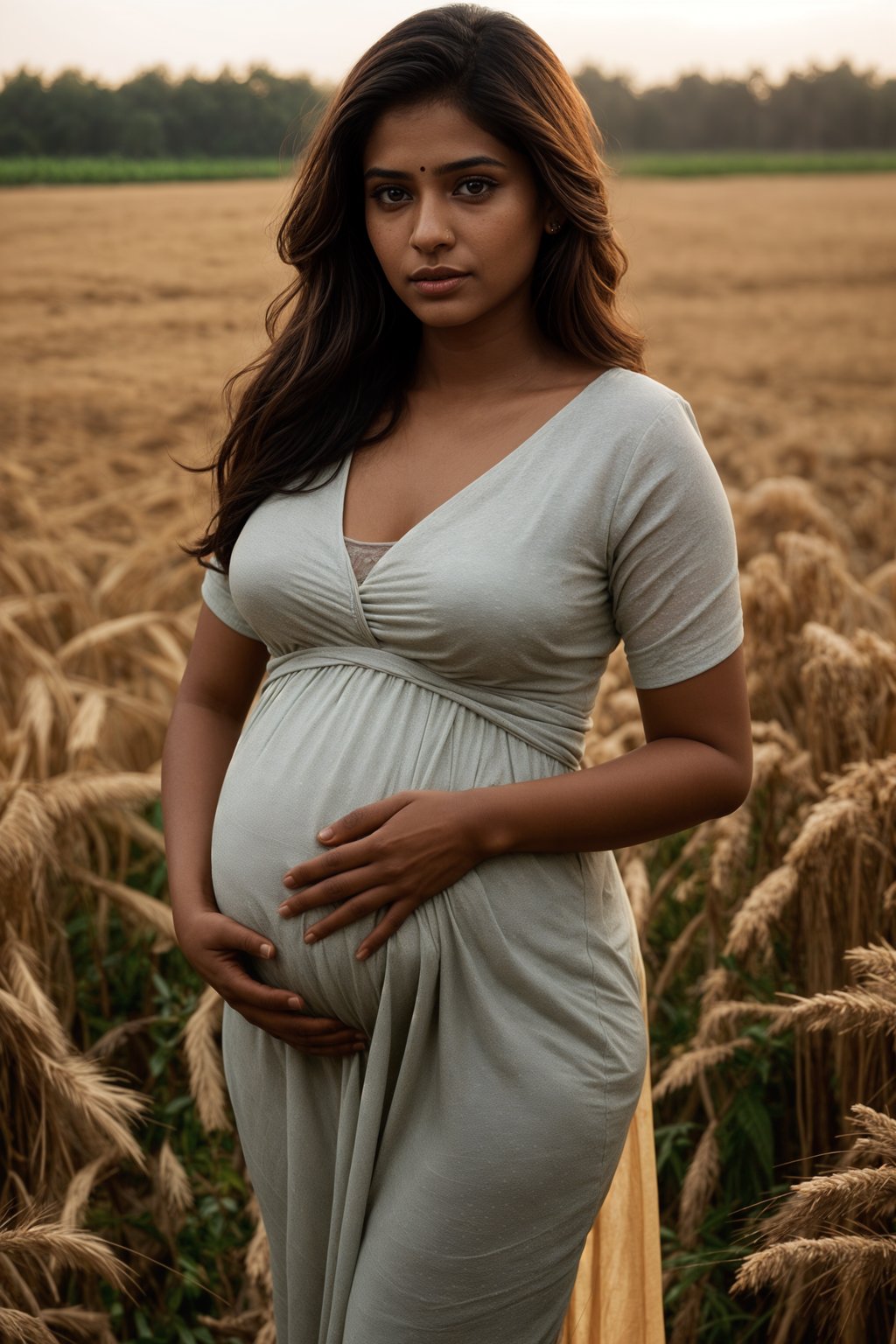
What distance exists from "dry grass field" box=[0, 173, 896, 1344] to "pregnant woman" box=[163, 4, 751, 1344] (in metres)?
0.27

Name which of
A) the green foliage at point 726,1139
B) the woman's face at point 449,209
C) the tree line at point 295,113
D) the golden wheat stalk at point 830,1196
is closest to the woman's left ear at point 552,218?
the woman's face at point 449,209

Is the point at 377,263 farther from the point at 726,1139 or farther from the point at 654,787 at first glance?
the point at 726,1139

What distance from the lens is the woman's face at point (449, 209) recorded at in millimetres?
1260

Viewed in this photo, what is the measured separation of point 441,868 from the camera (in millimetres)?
1200

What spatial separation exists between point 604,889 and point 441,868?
0.79ft

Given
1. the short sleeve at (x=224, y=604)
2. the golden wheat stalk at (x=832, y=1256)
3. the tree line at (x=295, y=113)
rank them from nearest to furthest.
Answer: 1. the golden wheat stalk at (x=832, y=1256)
2. the short sleeve at (x=224, y=604)
3. the tree line at (x=295, y=113)

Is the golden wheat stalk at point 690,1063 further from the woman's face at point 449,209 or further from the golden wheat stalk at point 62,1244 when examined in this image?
the woman's face at point 449,209

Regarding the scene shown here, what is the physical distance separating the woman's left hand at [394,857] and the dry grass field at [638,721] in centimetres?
46

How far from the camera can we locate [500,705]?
127 centimetres

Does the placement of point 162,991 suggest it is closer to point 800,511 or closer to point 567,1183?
point 567,1183

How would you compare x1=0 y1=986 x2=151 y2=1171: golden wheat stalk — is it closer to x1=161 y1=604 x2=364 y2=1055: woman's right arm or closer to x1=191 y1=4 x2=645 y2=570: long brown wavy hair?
x1=161 y1=604 x2=364 y2=1055: woman's right arm

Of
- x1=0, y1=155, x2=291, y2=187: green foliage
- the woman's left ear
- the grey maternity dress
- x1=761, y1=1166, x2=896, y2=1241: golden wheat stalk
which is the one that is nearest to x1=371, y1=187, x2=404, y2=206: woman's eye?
the woman's left ear

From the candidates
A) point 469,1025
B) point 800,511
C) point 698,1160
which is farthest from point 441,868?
point 800,511

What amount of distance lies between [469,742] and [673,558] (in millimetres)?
275
